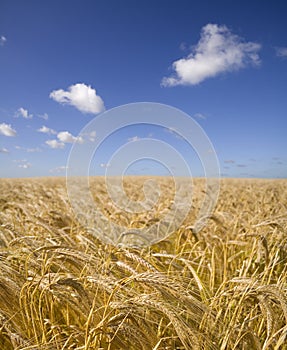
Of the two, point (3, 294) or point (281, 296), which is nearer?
point (281, 296)

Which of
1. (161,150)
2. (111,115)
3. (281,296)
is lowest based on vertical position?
(281,296)

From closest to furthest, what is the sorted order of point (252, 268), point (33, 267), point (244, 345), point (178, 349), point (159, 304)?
1. point (159, 304)
2. point (244, 345)
3. point (178, 349)
4. point (33, 267)
5. point (252, 268)

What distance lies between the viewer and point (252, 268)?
2.22 m

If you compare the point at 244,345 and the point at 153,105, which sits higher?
the point at 153,105

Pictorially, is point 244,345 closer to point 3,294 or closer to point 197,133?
point 3,294

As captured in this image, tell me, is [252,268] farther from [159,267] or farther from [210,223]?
[210,223]

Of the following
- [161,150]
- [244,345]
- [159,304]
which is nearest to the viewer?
[159,304]

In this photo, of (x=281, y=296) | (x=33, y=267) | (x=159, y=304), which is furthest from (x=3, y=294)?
(x=281, y=296)

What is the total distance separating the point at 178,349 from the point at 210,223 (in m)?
2.57

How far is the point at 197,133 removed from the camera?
362 cm

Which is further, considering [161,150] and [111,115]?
[161,150]

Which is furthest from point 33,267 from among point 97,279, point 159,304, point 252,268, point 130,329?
point 252,268

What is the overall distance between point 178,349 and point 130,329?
513mm

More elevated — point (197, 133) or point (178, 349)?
point (197, 133)
